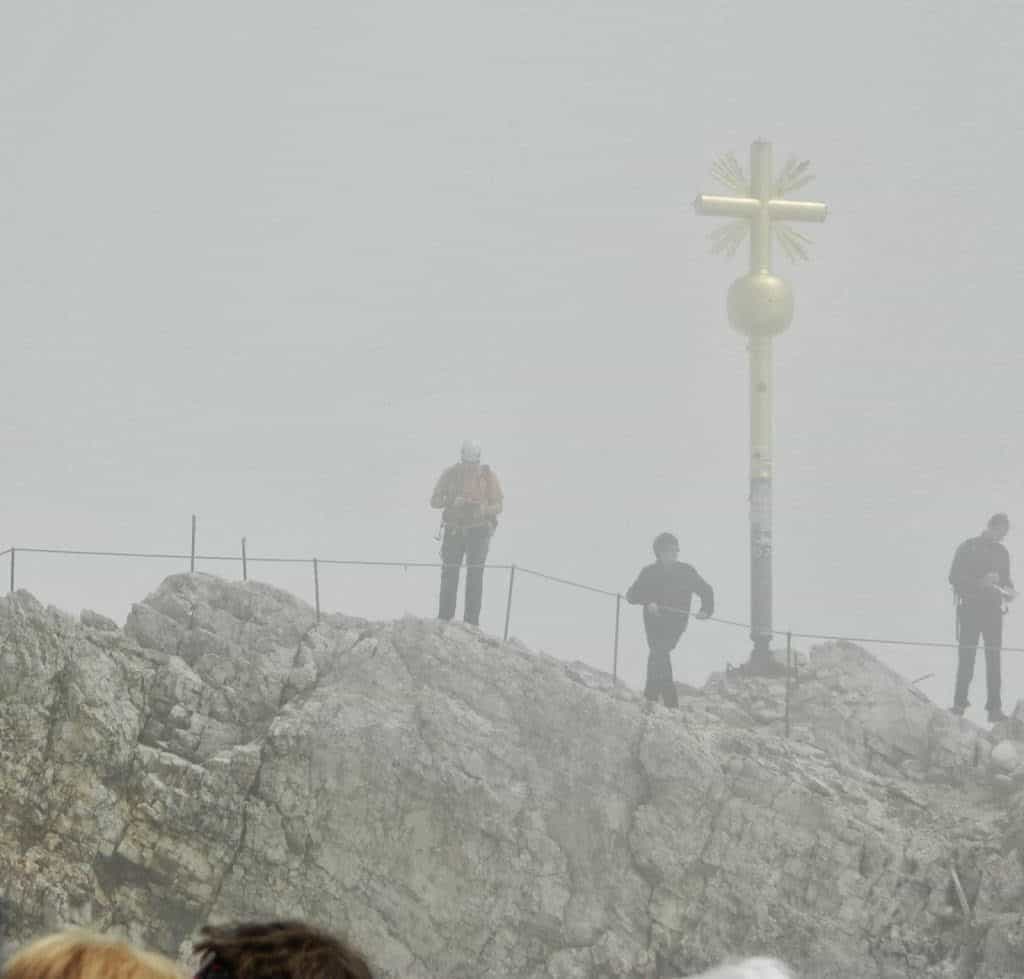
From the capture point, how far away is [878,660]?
20.3m

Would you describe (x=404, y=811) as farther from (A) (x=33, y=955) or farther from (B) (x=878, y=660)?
(A) (x=33, y=955)

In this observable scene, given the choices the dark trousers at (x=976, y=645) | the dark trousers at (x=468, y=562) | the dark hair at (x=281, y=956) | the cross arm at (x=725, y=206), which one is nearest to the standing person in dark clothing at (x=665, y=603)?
the dark trousers at (x=468, y=562)

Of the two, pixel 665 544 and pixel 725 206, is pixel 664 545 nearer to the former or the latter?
pixel 665 544

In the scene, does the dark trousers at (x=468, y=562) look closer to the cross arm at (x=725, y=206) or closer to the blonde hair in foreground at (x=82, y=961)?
the cross arm at (x=725, y=206)

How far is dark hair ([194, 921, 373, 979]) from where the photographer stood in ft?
8.91

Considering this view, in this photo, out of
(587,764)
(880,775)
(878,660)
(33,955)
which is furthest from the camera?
(878,660)

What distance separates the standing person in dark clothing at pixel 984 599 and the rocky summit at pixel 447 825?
2.23 meters

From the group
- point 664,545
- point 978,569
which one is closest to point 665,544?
point 664,545

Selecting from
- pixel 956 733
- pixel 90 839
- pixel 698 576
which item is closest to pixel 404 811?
pixel 90 839

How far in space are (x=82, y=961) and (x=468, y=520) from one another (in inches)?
619

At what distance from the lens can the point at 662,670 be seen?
18.7 meters

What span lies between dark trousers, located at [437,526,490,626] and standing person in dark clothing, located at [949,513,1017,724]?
5142 mm

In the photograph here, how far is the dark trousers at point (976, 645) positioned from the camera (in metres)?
19.4

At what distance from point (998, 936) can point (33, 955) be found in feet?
47.2
